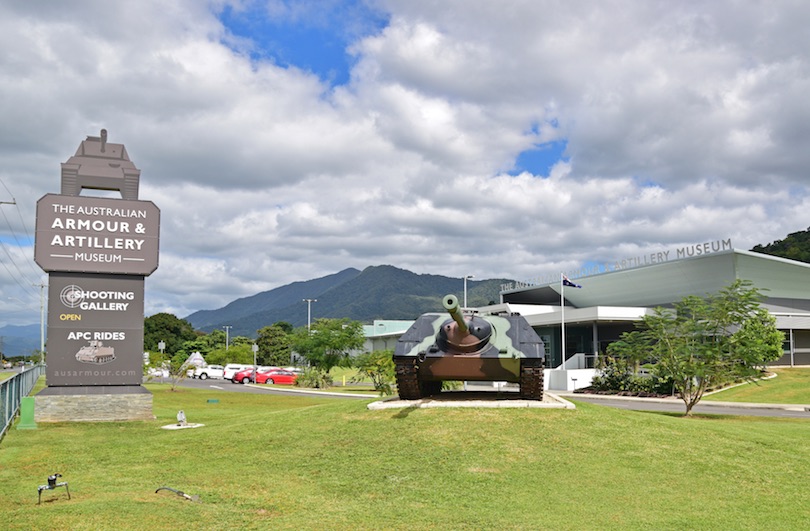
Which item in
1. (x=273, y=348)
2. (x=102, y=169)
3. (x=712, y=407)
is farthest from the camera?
(x=273, y=348)

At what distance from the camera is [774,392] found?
40000 mm

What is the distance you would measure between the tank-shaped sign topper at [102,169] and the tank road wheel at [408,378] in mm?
12759

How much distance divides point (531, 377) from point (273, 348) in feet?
247

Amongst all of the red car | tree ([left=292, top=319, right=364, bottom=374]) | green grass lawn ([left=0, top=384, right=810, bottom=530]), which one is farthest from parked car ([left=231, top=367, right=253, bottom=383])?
green grass lawn ([left=0, top=384, right=810, bottom=530])

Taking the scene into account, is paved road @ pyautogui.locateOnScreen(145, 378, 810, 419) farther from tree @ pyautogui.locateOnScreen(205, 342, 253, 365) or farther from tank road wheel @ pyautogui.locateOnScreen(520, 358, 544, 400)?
tree @ pyautogui.locateOnScreen(205, 342, 253, 365)

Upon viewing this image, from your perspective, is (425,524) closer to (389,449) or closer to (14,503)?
(389,449)

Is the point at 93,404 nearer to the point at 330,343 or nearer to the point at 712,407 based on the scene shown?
the point at 712,407

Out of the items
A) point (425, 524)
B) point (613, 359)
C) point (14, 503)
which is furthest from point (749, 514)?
point (613, 359)

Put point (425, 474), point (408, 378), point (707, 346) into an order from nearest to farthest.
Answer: point (425, 474) < point (408, 378) < point (707, 346)

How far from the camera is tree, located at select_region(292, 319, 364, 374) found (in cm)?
5544

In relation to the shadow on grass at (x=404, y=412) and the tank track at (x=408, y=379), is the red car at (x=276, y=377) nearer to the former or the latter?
the tank track at (x=408, y=379)

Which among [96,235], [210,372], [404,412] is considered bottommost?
[210,372]

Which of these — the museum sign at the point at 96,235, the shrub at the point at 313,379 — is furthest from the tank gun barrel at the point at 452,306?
the shrub at the point at 313,379

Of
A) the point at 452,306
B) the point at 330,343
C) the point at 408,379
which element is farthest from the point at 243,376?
the point at 452,306
